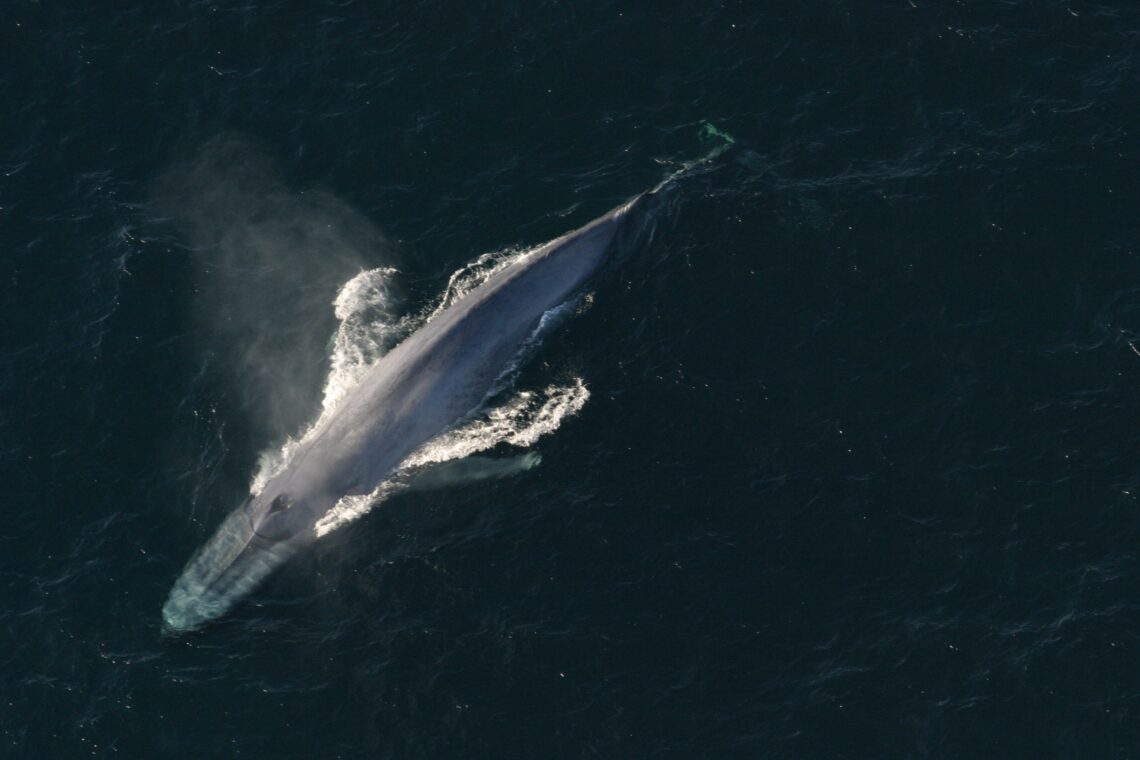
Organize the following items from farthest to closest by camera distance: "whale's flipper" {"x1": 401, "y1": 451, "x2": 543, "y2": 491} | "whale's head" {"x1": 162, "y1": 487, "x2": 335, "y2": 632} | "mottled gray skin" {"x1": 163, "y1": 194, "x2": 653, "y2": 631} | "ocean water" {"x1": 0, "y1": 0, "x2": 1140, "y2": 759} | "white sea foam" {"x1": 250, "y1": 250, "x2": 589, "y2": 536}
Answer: "white sea foam" {"x1": 250, "y1": 250, "x2": 589, "y2": 536} < "whale's flipper" {"x1": 401, "y1": 451, "x2": 543, "y2": 491} < "mottled gray skin" {"x1": 163, "y1": 194, "x2": 653, "y2": 631} < "whale's head" {"x1": 162, "y1": 487, "x2": 335, "y2": 632} < "ocean water" {"x1": 0, "y1": 0, "x2": 1140, "y2": 759}

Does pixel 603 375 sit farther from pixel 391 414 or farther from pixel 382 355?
pixel 382 355

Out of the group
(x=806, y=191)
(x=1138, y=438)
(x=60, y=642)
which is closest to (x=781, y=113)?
(x=806, y=191)

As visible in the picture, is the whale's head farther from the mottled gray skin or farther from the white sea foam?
the white sea foam

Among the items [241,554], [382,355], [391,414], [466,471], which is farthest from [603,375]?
[241,554]

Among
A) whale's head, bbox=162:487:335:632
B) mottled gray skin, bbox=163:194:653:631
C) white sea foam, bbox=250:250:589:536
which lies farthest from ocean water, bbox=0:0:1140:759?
mottled gray skin, bbox=163:194:653:631

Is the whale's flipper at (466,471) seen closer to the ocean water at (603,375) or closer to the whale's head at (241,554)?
the ocean water at (603,375)

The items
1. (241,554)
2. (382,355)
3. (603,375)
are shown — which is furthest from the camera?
(382,355)

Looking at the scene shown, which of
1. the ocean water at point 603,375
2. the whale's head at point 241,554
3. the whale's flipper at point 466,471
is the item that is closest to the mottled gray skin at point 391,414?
the whale's head at point 241,554
